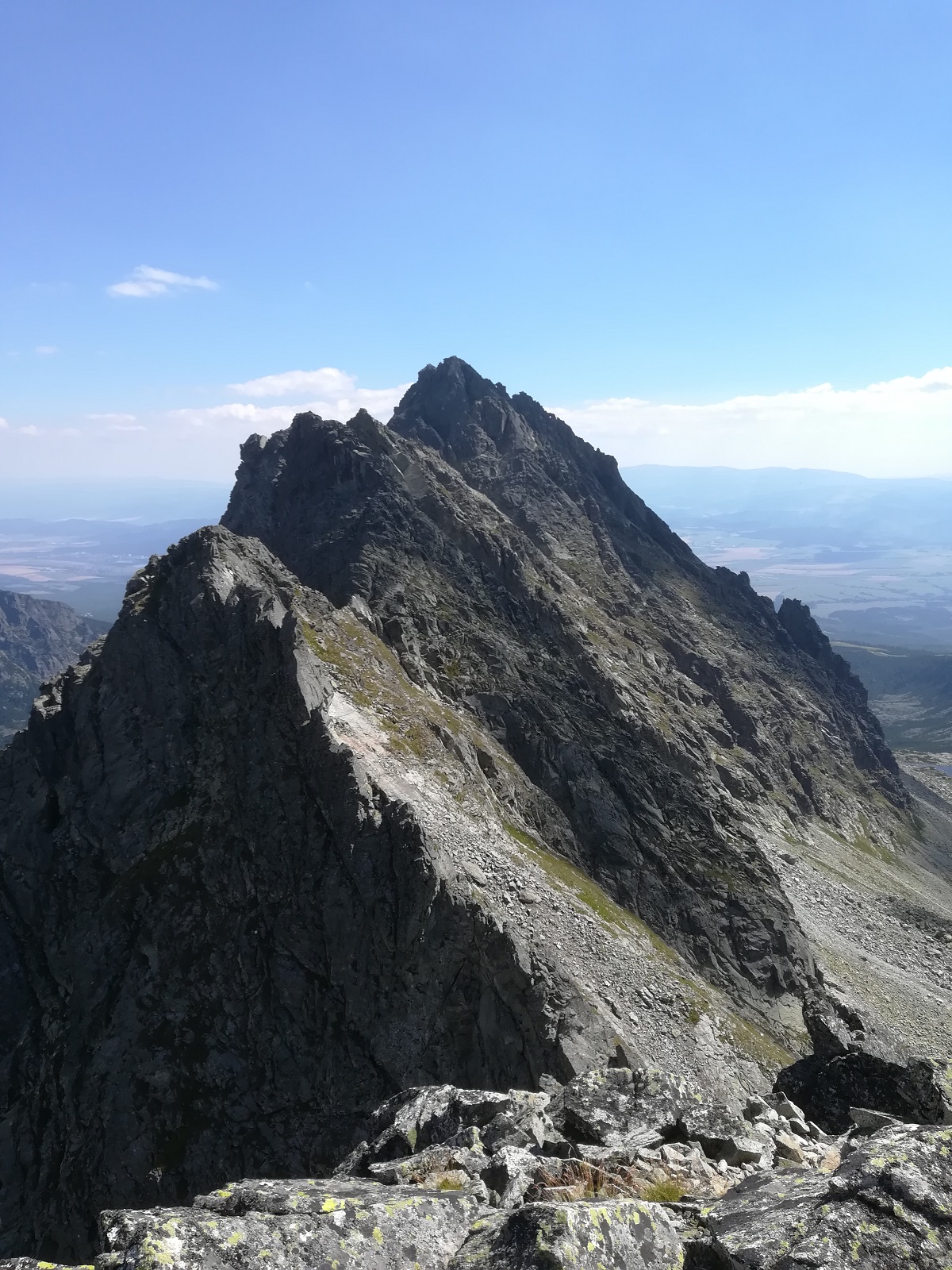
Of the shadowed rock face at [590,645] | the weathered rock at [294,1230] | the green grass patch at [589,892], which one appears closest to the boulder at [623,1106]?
the weathered rock at [294,1230]

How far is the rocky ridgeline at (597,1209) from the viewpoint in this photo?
1295 cm

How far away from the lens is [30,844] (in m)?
64.4

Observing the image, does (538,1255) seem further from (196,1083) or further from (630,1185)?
(196,1083)

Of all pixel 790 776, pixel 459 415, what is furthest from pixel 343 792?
pixel 459 415

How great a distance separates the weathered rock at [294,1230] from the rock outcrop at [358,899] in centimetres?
44

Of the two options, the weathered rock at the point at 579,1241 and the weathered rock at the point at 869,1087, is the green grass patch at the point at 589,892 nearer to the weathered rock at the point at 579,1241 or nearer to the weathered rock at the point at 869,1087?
the weathered rock at the point at 869,1087

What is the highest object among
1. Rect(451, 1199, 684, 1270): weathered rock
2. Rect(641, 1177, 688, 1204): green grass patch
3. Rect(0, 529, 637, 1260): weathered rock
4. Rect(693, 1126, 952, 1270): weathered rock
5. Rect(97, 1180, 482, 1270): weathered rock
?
Rect(693, 1126, 952, 1270): weathered rock

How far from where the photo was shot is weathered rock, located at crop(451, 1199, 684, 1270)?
1300 cm

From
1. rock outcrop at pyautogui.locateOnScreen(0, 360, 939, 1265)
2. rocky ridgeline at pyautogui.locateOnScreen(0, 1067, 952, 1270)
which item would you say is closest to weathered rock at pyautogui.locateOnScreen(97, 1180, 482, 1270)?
rocky ridgeline at pyautogui.locateOnScreen(0, 1067, 952, 1270)

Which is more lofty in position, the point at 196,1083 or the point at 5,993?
the point at 196,1083

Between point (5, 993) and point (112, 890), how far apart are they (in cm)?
1499

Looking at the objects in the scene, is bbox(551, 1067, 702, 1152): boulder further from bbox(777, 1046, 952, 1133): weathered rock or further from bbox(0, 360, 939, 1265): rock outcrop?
bbox(777, 1046, 952, 1133): weathered rock

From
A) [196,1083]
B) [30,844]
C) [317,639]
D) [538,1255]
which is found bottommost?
[196,1083]

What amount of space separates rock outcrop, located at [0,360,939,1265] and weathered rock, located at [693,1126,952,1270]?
14.9ft
